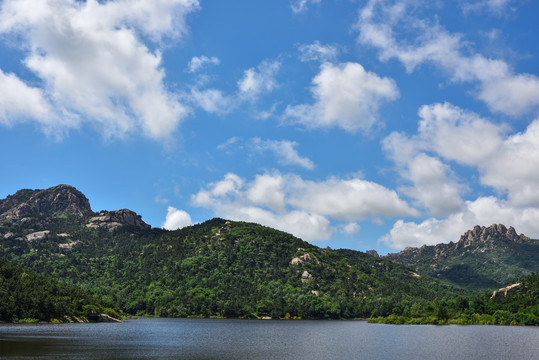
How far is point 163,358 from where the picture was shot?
86062mm

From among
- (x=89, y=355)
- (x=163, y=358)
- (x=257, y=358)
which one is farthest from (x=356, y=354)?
(x=89, y=355)

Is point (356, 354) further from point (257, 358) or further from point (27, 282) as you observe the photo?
point (27, 282)

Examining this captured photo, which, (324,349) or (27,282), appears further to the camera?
A: (27,282)

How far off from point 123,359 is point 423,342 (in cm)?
8841

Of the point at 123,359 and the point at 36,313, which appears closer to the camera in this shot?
the point at 123,359

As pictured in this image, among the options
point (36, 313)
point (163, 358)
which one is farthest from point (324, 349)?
point (36, 313)

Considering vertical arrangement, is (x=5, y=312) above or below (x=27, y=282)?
below

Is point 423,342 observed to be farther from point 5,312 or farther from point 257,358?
point 5,312

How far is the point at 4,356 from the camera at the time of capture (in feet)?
249

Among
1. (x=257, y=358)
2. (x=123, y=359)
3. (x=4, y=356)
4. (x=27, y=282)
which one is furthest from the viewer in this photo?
(x=27, y=282)

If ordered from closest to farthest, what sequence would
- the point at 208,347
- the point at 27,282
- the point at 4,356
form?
the point at 4,356 < the point at 208,347 < the point at 27,282

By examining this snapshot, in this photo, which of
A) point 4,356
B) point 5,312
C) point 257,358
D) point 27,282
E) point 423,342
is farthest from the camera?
point 27,282

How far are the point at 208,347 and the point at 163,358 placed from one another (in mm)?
25915

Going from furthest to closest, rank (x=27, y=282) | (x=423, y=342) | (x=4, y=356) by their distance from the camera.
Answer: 1. (x=27, y=282)
2. (x=423, y=342)
3. (x=4, y=356)
